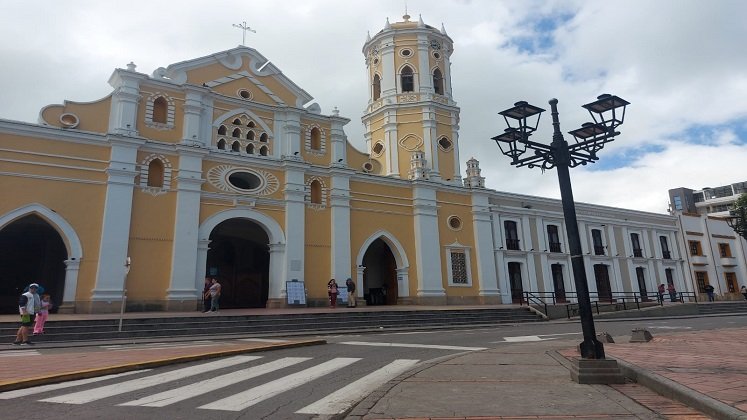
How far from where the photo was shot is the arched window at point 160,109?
19.8m

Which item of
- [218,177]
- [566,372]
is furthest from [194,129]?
[566,372]

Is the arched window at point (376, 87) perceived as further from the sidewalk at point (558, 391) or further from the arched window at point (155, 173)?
the sidewalk at point (558, 391)

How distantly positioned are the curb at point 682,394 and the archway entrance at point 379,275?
62.9 feet

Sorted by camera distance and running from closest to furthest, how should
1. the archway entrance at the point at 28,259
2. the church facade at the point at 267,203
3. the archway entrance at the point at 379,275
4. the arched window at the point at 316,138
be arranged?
1. the church facade at the point at 267,203
2. the archway entrance at the point at 28,259
3. the arched window at the point at 316,138
4. the archway entrance at the point at 379,275

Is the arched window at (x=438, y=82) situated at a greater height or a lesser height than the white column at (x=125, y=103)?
greater

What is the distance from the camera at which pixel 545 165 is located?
7062 mm

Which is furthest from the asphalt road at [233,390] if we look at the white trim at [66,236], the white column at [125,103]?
the white column at [125,103]

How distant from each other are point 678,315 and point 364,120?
19713 mm

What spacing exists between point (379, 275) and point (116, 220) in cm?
1338

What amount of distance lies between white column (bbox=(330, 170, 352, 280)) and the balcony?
33.8 ft

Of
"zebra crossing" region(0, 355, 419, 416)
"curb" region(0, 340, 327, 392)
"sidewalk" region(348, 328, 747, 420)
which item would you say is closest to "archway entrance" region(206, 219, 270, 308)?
"curb" region(0, 340, 327, 392)

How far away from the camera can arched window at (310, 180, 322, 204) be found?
2225 cm

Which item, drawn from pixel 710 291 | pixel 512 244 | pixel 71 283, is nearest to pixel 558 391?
pixel 71 283

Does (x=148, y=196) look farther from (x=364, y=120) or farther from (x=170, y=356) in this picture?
(x=364, y=120)
